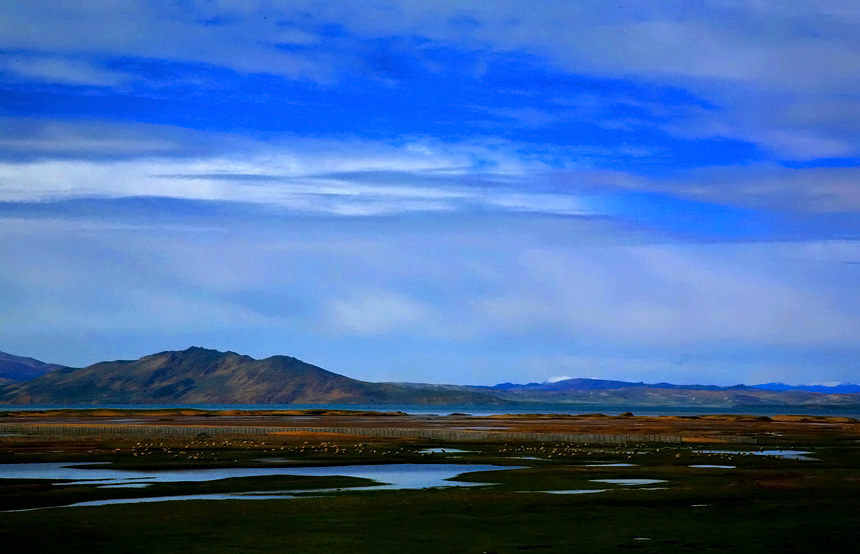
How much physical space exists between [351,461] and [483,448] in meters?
18.3

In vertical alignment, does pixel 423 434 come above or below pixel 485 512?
above

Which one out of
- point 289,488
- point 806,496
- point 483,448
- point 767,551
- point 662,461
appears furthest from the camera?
point 483,448

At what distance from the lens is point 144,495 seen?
142 ft

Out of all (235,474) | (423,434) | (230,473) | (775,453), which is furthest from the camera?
(423,434)

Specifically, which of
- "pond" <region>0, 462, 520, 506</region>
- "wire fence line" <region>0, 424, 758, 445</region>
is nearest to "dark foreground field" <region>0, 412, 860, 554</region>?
"pond" <region>0, 462, 520, 506</region>

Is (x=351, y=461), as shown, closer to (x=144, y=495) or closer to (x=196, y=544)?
(x=144, y=495)

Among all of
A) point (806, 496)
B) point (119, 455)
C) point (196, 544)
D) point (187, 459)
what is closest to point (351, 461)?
point (187, 459)

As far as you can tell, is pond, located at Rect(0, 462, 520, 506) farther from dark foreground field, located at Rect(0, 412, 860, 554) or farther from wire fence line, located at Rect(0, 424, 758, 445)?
wire fence line, located at Rect(0, 424, 758, 445)

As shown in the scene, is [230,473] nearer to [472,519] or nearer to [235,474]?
[235,474]

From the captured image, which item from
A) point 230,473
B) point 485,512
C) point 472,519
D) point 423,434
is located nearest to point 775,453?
point 230,473

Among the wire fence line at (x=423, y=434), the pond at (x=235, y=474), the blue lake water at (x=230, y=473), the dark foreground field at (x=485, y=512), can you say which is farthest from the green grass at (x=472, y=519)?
the wire fence line at (x=423, y=434)

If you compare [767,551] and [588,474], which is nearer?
[767,551]

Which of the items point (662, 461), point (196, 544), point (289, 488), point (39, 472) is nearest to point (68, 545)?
point (196, 544)

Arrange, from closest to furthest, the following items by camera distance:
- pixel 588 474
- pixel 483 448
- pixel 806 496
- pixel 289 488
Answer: pixel 806 496, pixel 289 488, pixel 588 474, pixel 483 448
